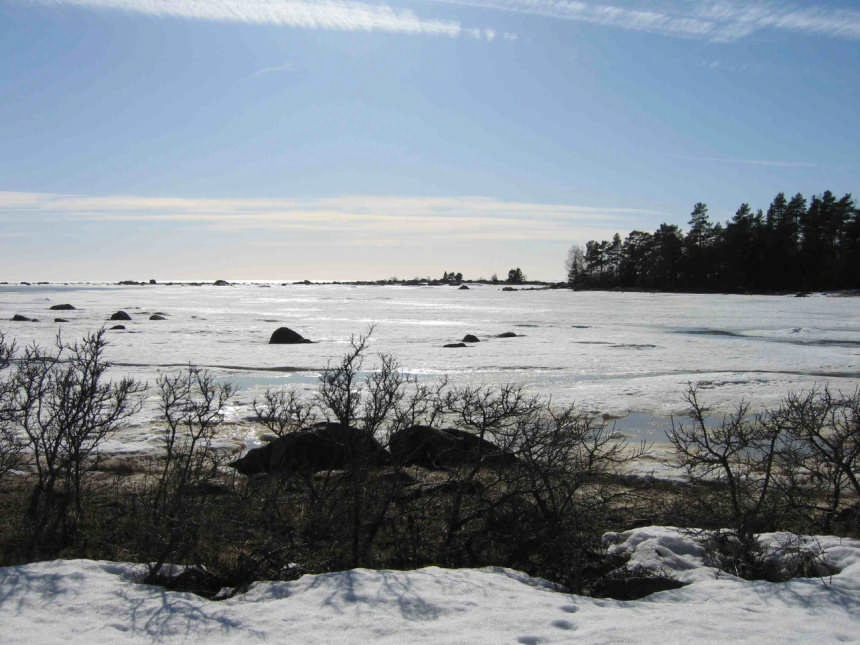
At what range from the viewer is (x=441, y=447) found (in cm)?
885

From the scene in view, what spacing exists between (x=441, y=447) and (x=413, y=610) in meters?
4.42

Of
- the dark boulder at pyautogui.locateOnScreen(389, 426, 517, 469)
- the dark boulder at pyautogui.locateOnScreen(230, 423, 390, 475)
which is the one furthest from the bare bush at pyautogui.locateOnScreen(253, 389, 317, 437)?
the dark boulder at pyautogui.locateOnScreen(389, 426, 517, 469)

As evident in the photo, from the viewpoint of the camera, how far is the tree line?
225 feet

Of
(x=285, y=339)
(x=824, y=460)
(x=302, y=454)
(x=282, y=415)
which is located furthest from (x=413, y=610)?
(x=285, y=339)

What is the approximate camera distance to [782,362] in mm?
18719

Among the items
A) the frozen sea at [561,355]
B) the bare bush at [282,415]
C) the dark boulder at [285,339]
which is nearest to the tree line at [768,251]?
the frozen sea at [561,355]

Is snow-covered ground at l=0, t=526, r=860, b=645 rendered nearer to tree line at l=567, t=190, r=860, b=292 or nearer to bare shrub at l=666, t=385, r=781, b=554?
bare shrub at l=666, t=385, r=781, b=554

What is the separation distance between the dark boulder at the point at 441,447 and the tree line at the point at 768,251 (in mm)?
69277

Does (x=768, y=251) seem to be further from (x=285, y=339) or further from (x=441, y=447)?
(x=441, y=447)

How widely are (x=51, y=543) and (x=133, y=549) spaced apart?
799 mm

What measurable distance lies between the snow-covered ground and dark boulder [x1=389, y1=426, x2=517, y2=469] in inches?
87.0

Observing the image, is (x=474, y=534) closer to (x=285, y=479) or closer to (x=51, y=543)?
(x=285, y=479)

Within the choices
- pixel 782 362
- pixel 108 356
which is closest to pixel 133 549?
pixel 108 356

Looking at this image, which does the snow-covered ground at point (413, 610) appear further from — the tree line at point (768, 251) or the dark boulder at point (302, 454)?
the tree line at point (768, 251)
